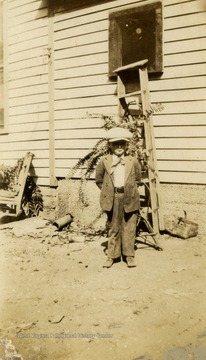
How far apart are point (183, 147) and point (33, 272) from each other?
301cm

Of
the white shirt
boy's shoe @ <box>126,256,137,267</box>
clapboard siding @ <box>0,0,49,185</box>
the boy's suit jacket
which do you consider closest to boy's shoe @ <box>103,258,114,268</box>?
boy's shoe @ <box>126,256,137,267</box>

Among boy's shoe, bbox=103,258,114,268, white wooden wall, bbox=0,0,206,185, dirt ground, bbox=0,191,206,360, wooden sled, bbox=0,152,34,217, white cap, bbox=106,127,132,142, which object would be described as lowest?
dirt ground, bbox=0,191,206,360

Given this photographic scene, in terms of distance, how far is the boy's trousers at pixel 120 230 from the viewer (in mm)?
4730

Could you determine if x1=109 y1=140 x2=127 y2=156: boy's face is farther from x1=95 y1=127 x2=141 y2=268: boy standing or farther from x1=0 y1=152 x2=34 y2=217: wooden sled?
x1=0 y1=152 x2=34 y2=217: wooden sled

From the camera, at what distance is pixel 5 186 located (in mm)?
8531

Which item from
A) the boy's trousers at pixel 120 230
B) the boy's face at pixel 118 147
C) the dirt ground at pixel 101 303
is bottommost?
the dirt ground at pixel 101 303

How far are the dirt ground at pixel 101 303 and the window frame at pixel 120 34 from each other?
116 inches

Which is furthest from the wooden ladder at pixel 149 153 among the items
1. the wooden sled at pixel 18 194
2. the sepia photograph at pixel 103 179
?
the wooden sled at pixel 18 194

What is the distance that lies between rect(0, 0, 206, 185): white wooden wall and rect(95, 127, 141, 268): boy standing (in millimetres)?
1513

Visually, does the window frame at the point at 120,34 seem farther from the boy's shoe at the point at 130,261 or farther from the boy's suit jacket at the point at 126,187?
the boy's shoe at the point at 130,261

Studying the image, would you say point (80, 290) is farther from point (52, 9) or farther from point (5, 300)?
point (52, 9)

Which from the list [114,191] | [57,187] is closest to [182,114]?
[114,191]

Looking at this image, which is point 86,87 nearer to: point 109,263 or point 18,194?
point 18,194

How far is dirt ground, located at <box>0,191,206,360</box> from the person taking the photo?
2.89 m
